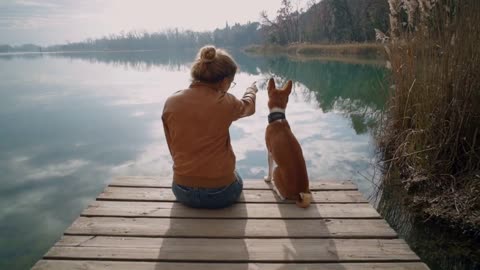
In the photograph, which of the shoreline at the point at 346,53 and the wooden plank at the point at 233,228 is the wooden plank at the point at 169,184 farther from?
the shoreline at the point at 346,53

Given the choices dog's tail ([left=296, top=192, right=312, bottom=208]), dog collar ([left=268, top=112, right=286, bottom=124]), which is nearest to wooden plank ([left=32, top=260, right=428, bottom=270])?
dog's tail ([left=296, top=192, right=312, bottom=208])

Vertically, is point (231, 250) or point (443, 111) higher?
point (443, 111)

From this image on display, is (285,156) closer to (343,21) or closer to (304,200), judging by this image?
(304,200)

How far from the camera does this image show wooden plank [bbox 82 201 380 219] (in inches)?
98.2

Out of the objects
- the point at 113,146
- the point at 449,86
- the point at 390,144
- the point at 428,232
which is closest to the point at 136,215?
the point at 428,232

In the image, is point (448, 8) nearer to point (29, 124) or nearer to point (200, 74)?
point (200, 74)

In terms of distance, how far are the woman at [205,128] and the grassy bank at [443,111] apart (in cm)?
213

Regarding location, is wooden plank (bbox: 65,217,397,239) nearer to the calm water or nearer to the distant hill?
the calm water

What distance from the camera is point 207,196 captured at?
2455mm

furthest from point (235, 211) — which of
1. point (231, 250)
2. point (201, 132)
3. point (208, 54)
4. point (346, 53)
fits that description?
point (346, 53)

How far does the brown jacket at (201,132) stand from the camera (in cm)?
225

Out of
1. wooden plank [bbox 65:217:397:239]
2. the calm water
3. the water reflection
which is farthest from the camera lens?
the calm water

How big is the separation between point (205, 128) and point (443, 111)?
254 centimetres

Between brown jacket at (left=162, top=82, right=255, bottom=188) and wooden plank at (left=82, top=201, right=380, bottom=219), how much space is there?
0.23 metres
